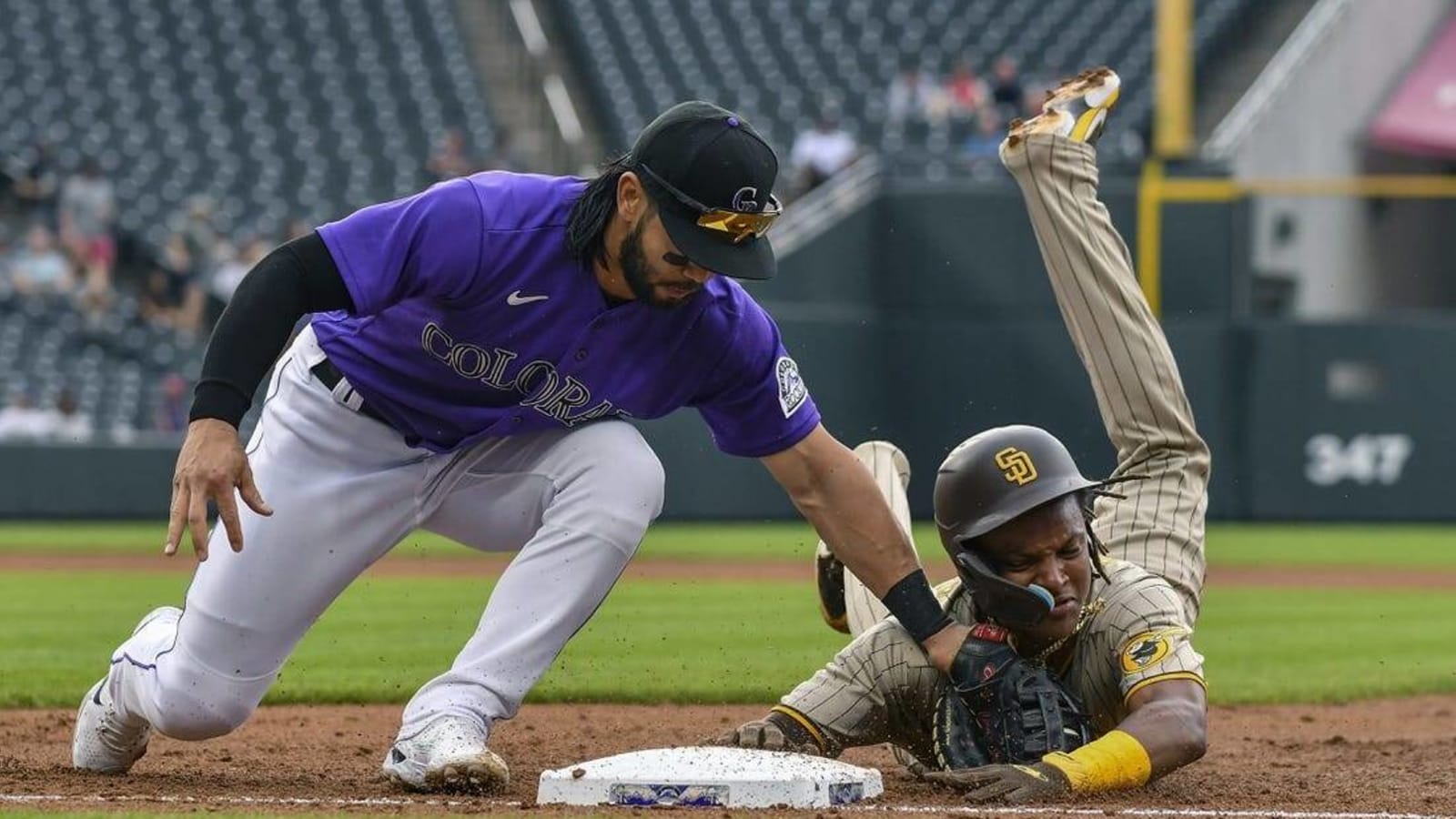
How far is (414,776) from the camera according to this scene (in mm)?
3959

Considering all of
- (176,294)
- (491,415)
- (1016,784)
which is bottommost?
(176,294)

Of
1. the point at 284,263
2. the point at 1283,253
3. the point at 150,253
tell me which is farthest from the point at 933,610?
the point at 150,253

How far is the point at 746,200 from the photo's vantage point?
3.85 metres

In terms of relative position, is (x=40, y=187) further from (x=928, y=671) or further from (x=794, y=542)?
(x=928, y=671)

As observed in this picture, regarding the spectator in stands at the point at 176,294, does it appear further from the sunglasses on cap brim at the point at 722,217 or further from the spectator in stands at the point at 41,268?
the sunglasses on cap brim at the point at 722,217

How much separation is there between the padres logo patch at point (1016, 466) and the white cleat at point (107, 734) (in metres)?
1.68

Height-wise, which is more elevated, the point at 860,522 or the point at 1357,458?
the point at 860,522

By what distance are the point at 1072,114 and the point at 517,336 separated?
233cm

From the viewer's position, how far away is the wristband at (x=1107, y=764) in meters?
3.81

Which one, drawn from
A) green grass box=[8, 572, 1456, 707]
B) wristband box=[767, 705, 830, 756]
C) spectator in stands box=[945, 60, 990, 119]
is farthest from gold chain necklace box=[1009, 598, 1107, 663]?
spectator in stands box=[945, 60, 990, 119]

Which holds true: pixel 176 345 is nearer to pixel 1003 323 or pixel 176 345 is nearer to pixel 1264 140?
pixel 1003 323

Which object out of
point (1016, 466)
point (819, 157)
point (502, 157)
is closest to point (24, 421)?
point (502, 157)

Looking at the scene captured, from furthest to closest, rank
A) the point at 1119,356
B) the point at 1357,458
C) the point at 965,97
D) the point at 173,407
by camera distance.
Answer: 1. the point at 965,97
2. the point at 173,407
3. the point at 1357,458
4. the point at 1119,356

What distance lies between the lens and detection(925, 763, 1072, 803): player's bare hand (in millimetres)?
3760
